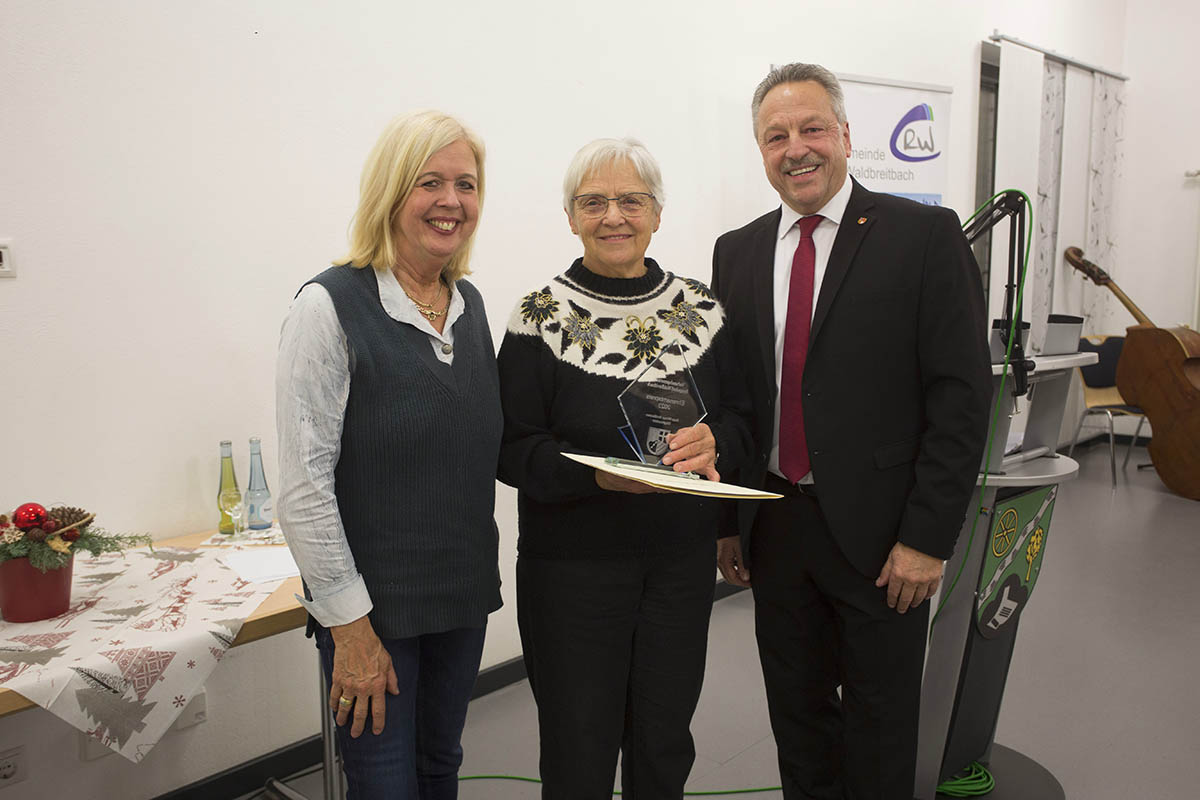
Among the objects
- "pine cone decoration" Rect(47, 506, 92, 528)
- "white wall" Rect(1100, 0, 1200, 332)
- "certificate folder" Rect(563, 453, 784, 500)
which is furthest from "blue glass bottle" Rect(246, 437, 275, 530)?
"white wall" Rect(1100, 0, 1200, 332)

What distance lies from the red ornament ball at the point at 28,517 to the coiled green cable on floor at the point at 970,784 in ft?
7.66

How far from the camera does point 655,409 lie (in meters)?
1.60

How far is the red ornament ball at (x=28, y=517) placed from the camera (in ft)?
5.74

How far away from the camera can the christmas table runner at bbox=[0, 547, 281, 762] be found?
62.7 inches

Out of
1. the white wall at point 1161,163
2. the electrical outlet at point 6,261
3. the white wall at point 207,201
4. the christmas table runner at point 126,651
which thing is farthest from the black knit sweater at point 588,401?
the white wall at point 1161,163

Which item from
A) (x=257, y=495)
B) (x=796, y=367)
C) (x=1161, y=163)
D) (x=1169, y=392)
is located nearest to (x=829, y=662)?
(x=796, y=367)

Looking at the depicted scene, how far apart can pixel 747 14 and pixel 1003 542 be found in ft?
8.88

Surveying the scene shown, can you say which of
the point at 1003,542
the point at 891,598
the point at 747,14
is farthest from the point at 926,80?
the point at 891,598

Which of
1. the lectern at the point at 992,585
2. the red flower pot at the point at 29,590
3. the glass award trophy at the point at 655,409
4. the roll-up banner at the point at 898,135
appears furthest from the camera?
the roll-up banner at the point at 898,135

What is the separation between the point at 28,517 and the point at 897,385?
70.3 inches

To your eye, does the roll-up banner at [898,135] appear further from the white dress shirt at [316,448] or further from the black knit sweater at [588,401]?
the white dress shirt at [316,448]

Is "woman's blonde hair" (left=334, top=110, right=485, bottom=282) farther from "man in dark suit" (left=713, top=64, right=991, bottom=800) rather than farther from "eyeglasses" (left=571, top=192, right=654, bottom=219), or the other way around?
"man in dark suit" (left=713, top=64, right=991, bottom=800)

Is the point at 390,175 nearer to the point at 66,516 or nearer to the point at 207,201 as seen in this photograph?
the point at 66,516

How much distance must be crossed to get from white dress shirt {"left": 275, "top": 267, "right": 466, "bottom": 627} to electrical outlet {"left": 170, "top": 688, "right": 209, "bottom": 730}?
4.24 feet
